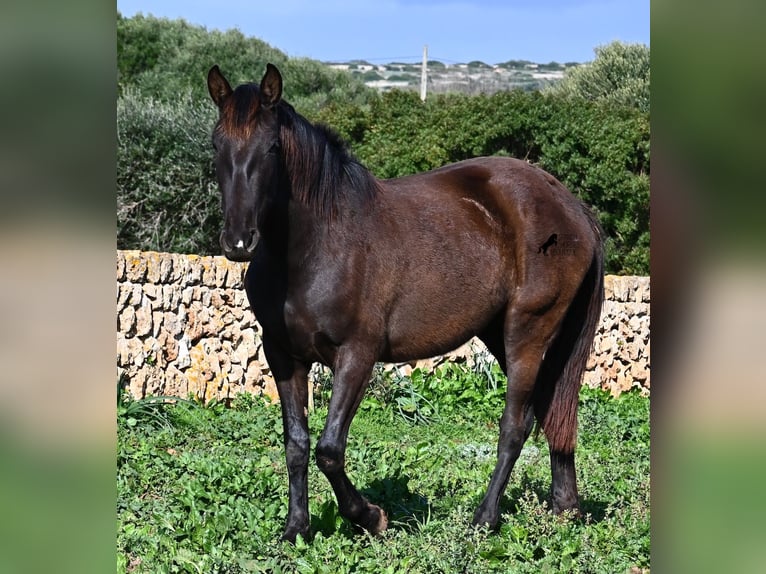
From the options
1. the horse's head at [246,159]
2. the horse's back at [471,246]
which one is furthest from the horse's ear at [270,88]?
the horse's back at [471,246]

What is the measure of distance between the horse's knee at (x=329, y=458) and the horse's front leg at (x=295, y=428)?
250 millimetres

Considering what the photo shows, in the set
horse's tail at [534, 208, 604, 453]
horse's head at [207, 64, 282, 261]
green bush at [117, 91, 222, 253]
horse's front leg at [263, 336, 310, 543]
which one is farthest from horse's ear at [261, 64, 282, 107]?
green bush at [117, 91, 222, 253]

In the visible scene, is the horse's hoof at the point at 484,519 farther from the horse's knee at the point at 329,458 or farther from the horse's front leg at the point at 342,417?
the horse's knee at the point at 329,458

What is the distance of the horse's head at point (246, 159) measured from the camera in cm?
373

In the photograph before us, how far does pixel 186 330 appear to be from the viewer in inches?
369

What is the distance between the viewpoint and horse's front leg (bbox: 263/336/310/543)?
4.55 meters

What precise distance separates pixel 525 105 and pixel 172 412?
10359 mm

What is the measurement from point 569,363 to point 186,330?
17.2 feet

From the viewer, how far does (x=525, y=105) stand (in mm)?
16250

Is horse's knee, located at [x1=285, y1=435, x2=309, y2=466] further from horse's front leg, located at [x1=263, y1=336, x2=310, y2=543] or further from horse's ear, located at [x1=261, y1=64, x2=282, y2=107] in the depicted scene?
horse's ear, located at [x1=261, y1=64, x2=282, y2=107]

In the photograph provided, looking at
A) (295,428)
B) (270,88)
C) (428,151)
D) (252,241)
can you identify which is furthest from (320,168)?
(428,151)

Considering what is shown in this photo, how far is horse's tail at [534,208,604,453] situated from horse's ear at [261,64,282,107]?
7.75ft
